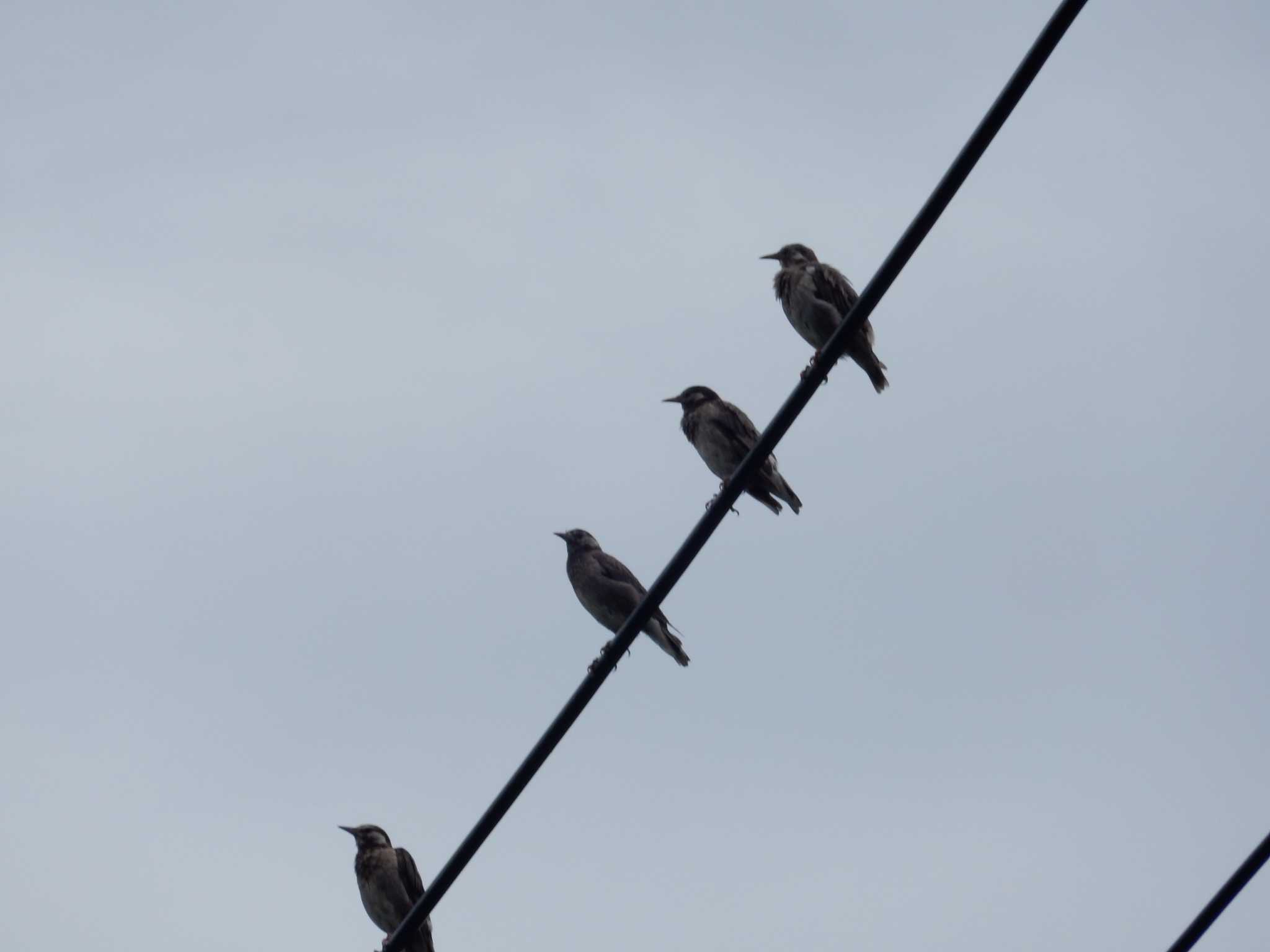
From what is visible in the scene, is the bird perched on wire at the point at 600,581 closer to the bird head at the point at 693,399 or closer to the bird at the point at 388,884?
the bird head at the point at 693,399

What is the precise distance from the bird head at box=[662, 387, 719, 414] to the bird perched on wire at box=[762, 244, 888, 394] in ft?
2.83

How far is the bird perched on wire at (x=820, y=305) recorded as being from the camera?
30.0 feet

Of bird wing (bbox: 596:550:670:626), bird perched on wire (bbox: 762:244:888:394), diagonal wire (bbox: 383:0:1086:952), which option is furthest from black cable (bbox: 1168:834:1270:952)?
bird wing (bbox: 596:550:670:626)

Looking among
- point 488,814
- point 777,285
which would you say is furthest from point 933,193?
point 777,285

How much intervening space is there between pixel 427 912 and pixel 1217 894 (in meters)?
2.70

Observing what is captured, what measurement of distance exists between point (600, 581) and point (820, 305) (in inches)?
95.4

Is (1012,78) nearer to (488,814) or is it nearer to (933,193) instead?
(933,193)

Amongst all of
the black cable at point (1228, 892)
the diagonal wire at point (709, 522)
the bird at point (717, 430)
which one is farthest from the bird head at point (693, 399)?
the black cable at point (1228, 892)

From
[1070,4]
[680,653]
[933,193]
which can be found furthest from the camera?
[680,653]

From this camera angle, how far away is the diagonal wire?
4168 millimetres

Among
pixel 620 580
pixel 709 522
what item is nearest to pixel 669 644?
pixel 620 580

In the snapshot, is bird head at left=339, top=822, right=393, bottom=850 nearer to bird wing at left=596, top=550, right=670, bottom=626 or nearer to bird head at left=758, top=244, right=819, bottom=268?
bird wing at left=596, top=550, right=670, bottom=626

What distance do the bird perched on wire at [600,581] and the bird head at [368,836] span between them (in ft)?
6.63

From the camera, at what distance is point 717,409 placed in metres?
9.96
